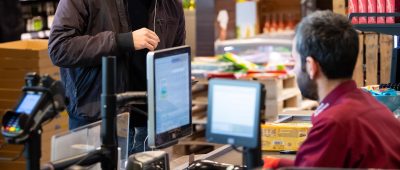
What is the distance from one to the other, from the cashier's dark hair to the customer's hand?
113 cm

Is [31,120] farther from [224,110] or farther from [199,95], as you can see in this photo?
[199,95]

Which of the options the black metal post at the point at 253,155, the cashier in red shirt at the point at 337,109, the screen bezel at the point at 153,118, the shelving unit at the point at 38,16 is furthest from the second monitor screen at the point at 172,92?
the shelving unit at the point at 38,16

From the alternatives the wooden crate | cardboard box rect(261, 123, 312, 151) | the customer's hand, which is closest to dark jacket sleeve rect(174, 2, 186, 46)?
the customer's hand

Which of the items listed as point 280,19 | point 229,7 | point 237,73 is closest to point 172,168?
point 237,73

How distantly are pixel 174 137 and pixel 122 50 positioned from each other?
35.6 inches

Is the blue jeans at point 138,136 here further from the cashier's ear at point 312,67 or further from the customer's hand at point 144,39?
the cashier's ear at point 312,67

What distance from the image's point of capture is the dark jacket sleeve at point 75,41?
3.51 metres

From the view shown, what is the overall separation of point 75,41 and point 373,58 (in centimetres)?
214

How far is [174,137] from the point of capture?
9.05 ft

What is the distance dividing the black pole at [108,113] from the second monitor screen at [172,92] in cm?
21

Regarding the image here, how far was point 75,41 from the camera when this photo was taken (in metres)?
3.52

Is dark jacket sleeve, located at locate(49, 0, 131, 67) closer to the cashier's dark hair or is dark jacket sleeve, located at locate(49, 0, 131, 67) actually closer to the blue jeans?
the blue jeans

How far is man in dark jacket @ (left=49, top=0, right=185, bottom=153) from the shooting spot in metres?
3.51

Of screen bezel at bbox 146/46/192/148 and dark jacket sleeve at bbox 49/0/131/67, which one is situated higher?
dark jacket sleeve at bbox 49/0/131/67
